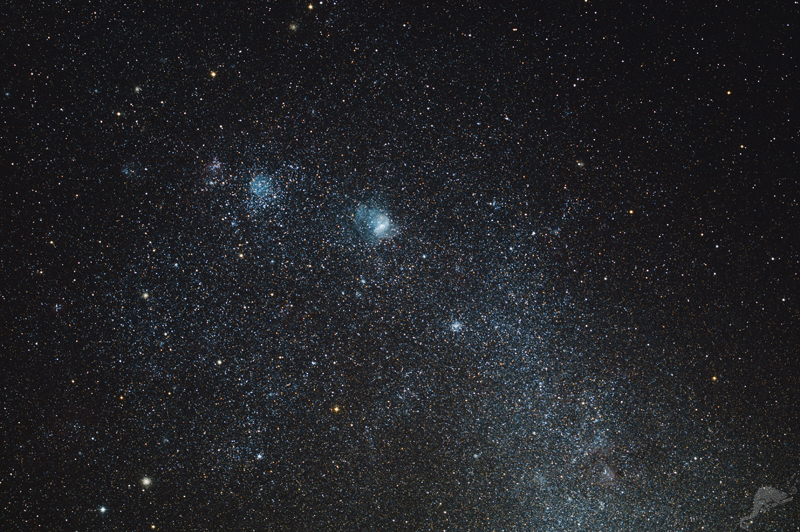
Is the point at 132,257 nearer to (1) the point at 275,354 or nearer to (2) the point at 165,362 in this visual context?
(2) the point at 165,362

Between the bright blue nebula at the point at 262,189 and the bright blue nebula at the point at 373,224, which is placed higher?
the bright blue nebula at the point at 262,189

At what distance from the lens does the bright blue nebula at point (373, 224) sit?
0.60m

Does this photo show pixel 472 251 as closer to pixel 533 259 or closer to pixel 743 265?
pixel 533 259

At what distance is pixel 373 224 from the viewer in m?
0.60

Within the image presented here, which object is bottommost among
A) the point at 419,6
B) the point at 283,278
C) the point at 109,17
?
the point at 283,278

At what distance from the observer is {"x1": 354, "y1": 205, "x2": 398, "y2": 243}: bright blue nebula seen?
0.60 m

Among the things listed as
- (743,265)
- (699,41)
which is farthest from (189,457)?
(699,41)

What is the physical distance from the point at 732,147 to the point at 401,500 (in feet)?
2.65

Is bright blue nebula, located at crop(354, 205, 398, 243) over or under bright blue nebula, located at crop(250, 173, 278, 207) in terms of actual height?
under

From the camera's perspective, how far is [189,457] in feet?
1.97

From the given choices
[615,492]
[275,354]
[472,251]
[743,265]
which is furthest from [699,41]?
[275,354]

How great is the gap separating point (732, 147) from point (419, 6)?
57cm

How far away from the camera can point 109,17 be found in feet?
1.93

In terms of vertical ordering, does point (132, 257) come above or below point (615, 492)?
above
